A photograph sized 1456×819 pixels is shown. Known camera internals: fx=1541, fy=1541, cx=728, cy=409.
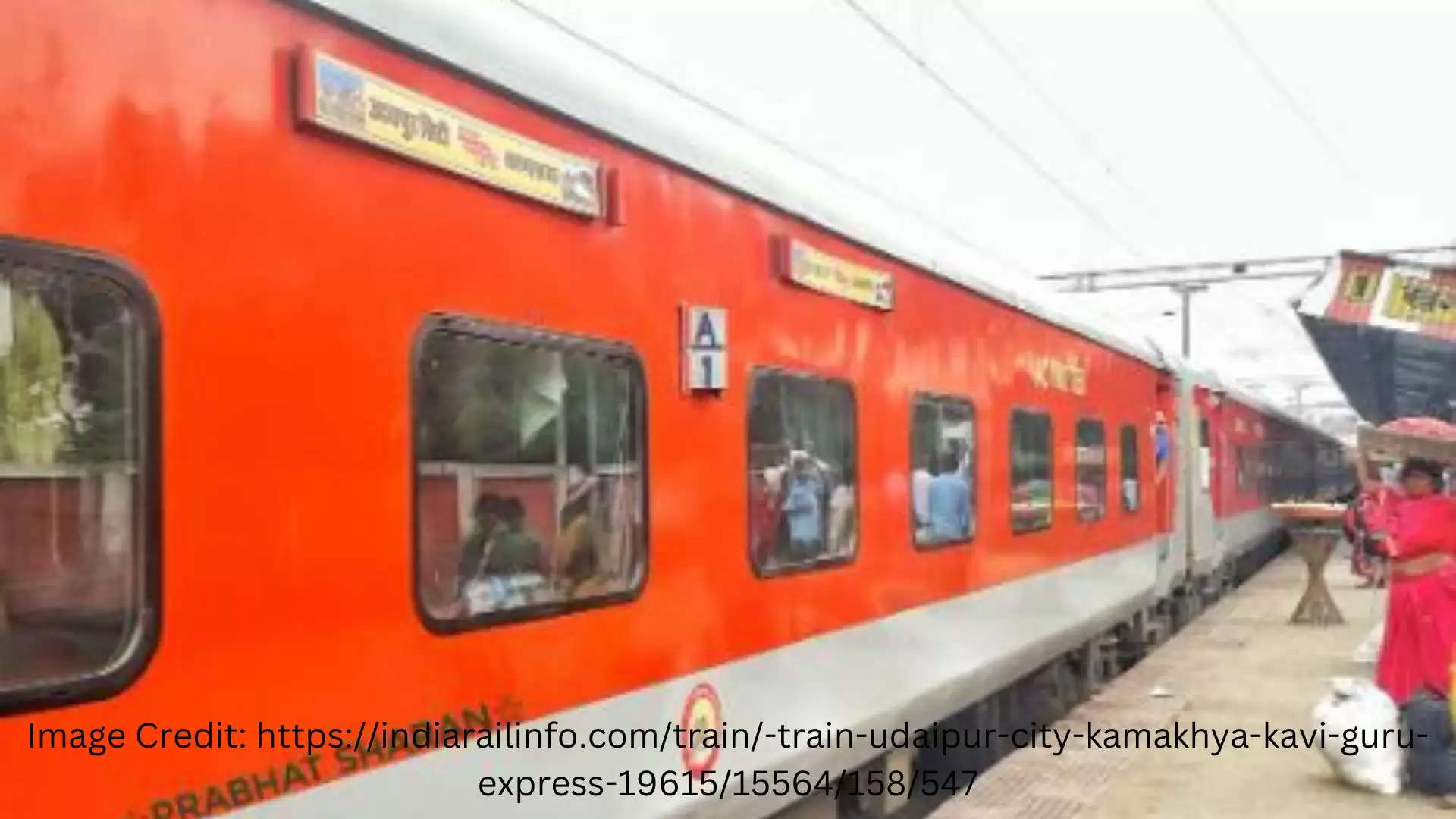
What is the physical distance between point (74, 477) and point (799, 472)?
3.11 metres

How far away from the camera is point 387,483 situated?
3197 millimetres

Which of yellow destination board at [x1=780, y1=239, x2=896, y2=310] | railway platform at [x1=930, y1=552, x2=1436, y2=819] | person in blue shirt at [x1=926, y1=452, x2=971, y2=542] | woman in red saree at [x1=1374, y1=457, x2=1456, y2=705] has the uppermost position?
yellow destination board at [x1=780, y1=239, x2=896, y2=310]

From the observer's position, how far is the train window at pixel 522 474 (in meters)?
3.38

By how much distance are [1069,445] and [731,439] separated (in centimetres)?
522

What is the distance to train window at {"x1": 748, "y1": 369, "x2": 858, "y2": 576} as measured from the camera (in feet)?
16.4

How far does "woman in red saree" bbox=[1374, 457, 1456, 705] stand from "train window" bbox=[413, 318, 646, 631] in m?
4.42

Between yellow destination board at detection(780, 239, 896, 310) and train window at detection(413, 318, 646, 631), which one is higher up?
yellow destination board at detection(780, 239, 896, 310)

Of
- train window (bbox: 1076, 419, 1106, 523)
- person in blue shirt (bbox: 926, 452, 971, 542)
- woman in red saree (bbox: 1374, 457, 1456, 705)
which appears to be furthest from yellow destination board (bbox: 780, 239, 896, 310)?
train window (bbox: 1076, 419, 1106, 523)

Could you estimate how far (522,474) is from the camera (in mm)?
3713

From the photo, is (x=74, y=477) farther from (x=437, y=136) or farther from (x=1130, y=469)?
(x=1130, y=469)

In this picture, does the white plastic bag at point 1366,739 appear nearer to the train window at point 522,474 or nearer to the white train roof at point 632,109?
the white train roof at point 632,109

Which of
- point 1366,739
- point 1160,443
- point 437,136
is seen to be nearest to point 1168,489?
point 1160,443

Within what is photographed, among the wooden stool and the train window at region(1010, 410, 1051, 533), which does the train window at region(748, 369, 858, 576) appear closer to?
the train window at region(1010, 410, 1051, 533)

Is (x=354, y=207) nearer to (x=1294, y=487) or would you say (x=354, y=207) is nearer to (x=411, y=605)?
(x=411, y=605)
